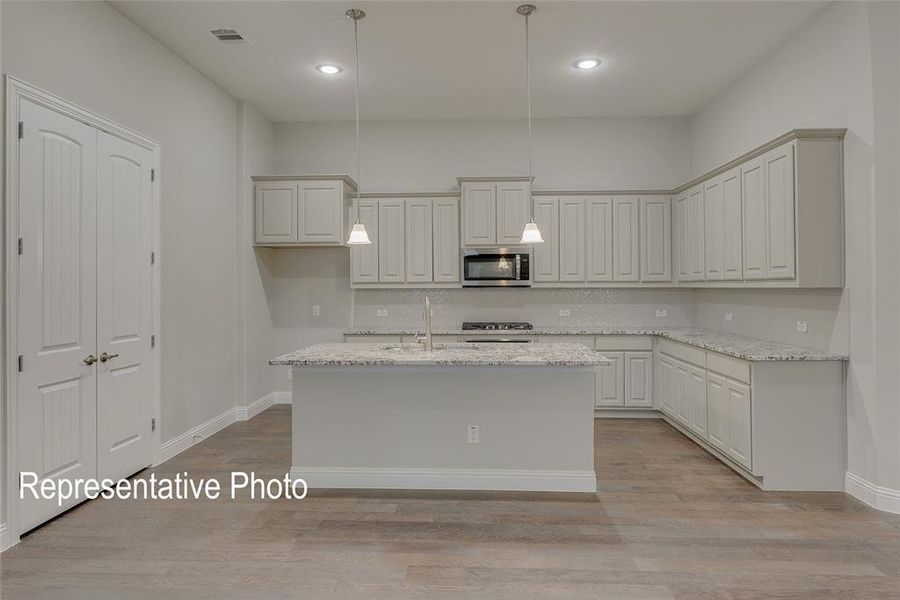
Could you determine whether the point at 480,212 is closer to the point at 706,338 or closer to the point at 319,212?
the point at 319,212

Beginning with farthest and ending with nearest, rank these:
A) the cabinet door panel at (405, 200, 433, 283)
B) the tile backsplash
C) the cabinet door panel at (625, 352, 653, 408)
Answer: the tile backsplash → the cabinet door panel at (405, 200, 433, 283) → the cabinet door panel at (625, 352, 653, 408)

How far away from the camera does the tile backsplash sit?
5875 mm

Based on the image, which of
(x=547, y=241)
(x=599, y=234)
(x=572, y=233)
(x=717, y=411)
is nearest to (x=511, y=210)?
(x=547, y=241)

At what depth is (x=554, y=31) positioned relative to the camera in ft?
12.8

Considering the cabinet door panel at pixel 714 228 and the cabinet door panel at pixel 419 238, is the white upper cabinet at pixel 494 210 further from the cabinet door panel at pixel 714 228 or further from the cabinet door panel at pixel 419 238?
the cabinet door panel at pixel 714 228

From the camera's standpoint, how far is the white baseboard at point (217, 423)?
4148mm

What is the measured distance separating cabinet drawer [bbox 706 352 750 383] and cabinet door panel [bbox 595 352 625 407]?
1.27 metres

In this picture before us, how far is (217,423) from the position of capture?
4.87 metres

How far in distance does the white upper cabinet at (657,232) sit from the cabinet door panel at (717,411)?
1.80 m

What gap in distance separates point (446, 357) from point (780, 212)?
2.57m

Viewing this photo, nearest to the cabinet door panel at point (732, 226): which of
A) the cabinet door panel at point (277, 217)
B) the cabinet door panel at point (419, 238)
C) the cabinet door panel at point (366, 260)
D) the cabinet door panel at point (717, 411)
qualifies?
the cabinet door panel at point (717, 411)

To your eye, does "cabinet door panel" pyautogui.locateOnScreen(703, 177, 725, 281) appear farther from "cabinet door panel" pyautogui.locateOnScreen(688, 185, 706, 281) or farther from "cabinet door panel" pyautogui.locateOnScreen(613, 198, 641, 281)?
"cabinet door panel" pyautogui.locateOnScreen(613, 198, 641, 281)

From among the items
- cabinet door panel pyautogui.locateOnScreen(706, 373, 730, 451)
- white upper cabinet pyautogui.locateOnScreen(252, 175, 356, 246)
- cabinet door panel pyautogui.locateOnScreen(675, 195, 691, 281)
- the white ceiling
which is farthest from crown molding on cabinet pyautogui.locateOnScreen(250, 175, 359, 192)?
cabinet door panel pyautogui.locateOnScreen(706, 373, 730, 451)

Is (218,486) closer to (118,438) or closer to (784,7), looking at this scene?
(118,438)
